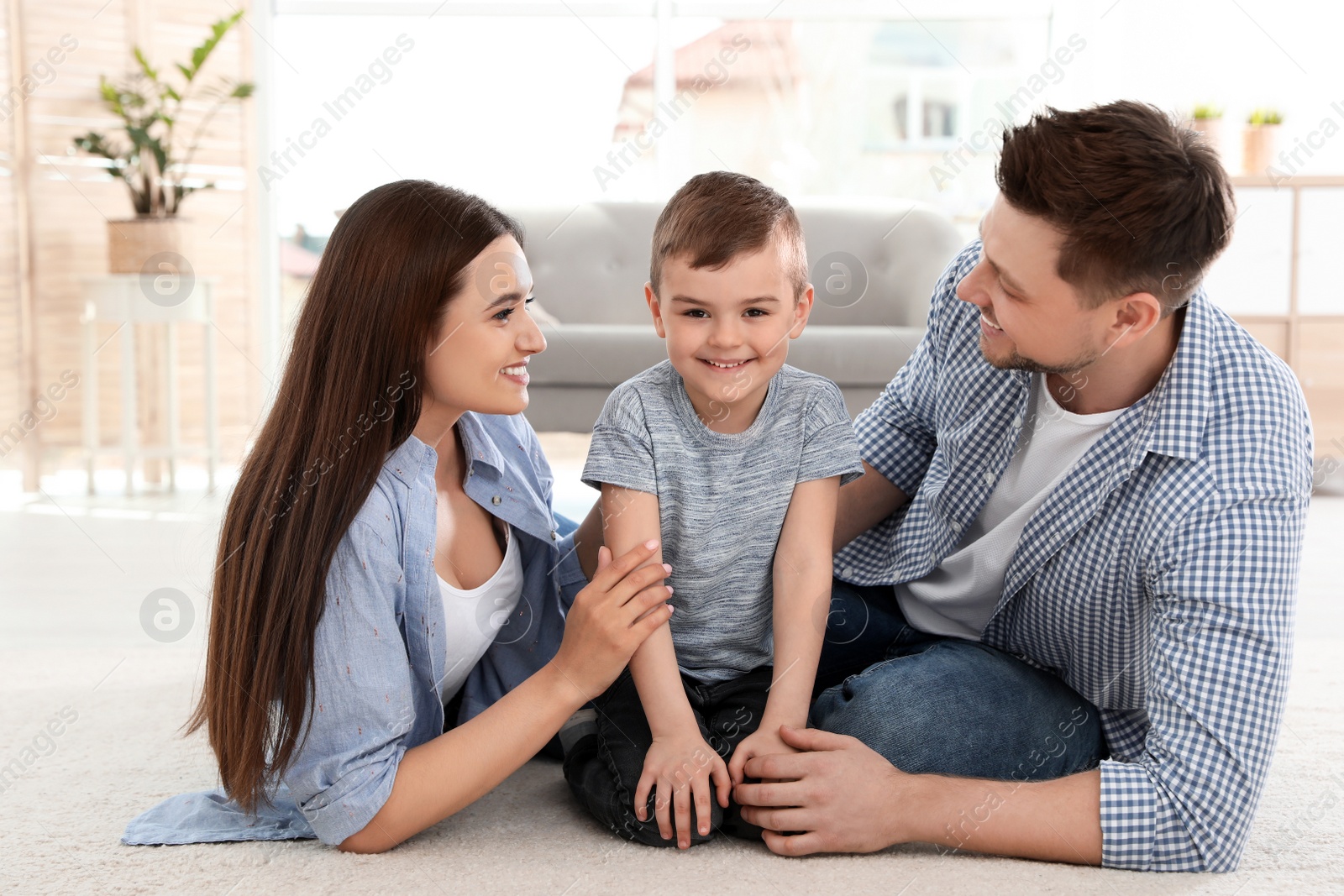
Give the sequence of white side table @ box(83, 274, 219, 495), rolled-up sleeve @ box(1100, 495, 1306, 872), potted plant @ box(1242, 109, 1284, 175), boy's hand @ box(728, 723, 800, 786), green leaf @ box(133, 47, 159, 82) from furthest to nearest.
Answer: green leaf @ box(133, 47, 159, 82) < potted plant @ box(1242, 109, 1284, 175) < white side table @ box(83, 274, 219, 495) < boy's hand @ box(728, 723, 800, 786) < rolled-up sleeve @ box(1100, 495, 1306, 872)

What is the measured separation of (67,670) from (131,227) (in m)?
2.29

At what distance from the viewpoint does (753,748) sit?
117 centimetres

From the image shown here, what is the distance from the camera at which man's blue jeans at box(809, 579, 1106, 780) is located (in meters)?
1.22

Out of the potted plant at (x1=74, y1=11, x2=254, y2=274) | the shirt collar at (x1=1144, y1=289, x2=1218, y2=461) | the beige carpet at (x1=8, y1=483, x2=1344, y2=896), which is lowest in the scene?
the beige carpet at (x1=8, y1=483, x2=1344, y2=896)

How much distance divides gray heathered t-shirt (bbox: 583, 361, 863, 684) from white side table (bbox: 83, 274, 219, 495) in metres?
2.91

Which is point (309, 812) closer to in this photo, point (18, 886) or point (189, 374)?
point (18, 886)

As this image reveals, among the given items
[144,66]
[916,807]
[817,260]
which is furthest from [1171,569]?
[144,66]

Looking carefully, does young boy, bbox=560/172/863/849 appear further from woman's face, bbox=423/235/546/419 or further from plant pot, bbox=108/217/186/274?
plant pot, bbox=108/217/186/274

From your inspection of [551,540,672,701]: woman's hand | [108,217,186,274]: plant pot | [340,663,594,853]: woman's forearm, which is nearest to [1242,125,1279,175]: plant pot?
[551,540,672,701]: woman's hand

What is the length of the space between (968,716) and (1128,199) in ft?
1.90

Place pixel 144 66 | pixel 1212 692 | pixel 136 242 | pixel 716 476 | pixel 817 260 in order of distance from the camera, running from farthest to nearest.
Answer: pixel 144 66
pixel 136 242
pixel 817 260
pixel 716 476
pixel 1212 692

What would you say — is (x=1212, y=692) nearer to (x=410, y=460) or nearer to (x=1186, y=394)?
(x=1186, y=394)

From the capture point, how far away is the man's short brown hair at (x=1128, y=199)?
1135 mm

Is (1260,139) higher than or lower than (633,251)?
higher
